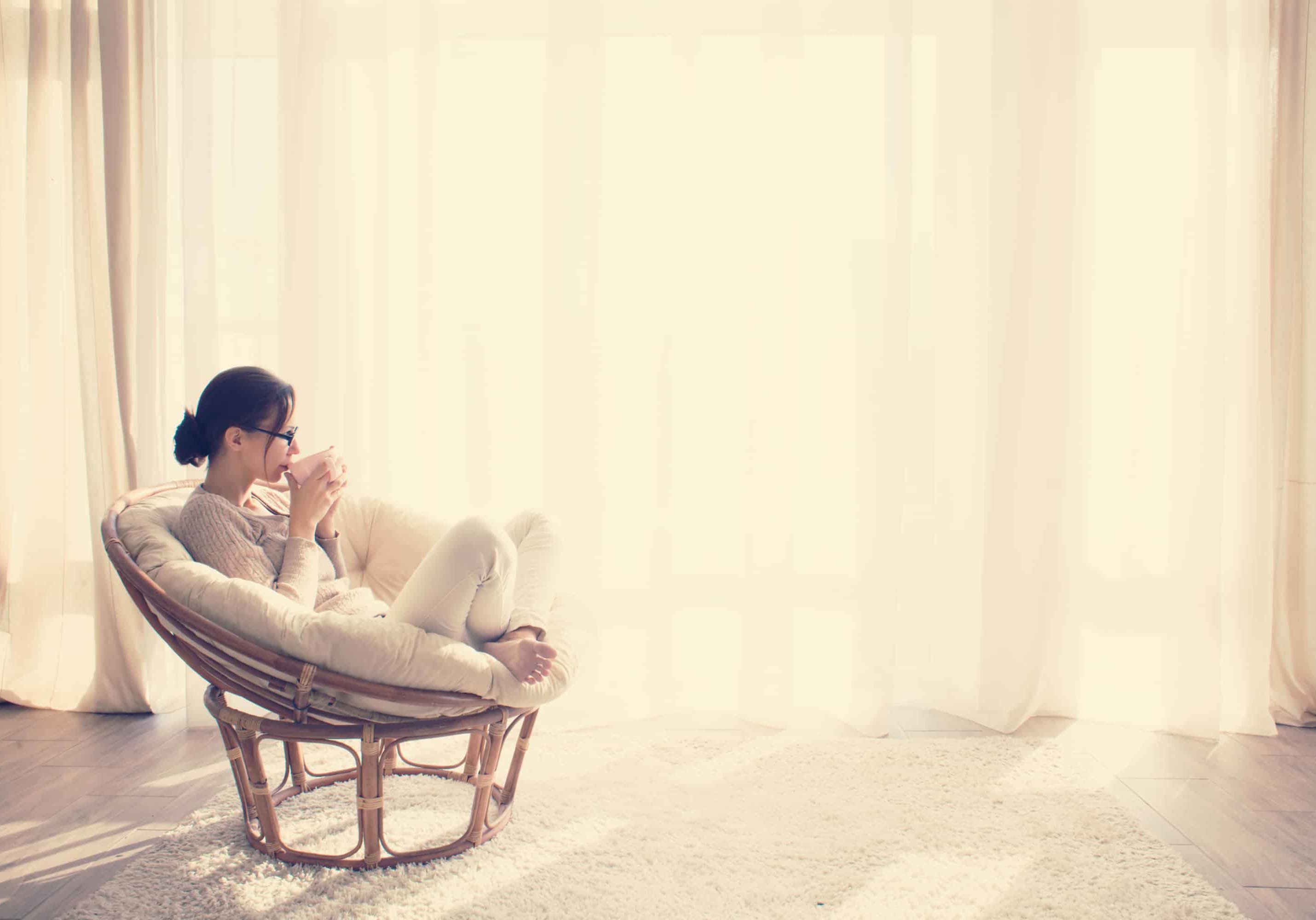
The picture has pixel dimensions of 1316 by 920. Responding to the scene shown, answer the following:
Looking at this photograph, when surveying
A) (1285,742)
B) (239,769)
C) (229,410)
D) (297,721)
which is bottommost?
(1285,742)

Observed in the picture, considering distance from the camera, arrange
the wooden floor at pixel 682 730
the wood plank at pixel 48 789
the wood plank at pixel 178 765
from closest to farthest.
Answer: the wooden floor at pixel 682 730 < the wood plank at pixel 48 789 < the wood plank at pixel 178 765

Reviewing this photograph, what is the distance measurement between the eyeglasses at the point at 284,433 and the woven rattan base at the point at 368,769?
53 cm

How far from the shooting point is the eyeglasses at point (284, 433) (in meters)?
1.88

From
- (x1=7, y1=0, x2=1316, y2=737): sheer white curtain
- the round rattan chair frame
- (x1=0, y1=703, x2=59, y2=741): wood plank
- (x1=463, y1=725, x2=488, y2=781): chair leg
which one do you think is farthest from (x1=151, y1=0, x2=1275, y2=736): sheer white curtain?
(x1=0, y1=703, x2=59, y2=741): wood plank

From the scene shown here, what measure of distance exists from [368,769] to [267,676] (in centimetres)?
25

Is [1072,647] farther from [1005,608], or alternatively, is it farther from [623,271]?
[623,271]

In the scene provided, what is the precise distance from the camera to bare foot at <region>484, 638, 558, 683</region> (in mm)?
1703

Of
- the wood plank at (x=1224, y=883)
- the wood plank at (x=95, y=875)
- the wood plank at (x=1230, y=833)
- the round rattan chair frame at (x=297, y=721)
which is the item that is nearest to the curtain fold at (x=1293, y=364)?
the wood plank at (x=1230, y=833)

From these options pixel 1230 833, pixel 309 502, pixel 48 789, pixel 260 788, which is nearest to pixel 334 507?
pixel 309 502

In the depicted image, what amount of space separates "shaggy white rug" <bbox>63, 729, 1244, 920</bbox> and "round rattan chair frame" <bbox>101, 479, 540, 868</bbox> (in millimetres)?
43

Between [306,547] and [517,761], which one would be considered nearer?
[306,547]

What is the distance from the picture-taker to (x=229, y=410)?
6.08 feet

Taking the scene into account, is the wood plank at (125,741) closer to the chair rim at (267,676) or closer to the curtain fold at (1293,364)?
the chair rim at (267,676)

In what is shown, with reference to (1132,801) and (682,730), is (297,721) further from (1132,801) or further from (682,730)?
(1132,801)
